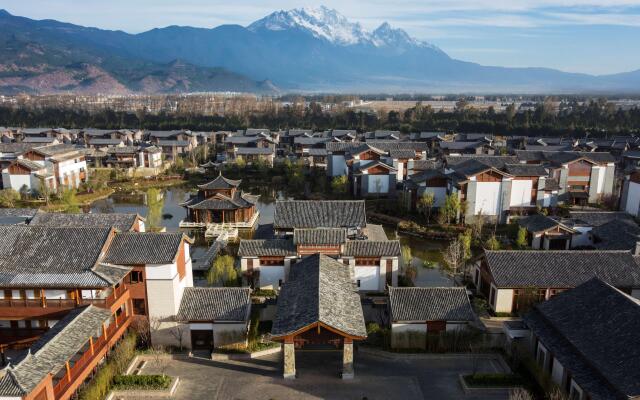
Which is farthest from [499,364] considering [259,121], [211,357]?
[259,121]

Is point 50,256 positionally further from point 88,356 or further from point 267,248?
point 267,248

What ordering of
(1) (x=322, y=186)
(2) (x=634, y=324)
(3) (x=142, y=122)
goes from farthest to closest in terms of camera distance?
(3) (x=142, y=122) < (1) (x=322, y=186) < (2) (x=634, y=324)

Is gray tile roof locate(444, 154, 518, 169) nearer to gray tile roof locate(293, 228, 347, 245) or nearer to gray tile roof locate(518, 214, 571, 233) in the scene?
gray tile roof locate(518, 214, 571, 233)

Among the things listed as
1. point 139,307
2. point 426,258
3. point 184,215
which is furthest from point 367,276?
point 184,215

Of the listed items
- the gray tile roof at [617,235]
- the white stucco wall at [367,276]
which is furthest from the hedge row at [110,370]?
the gray tile roof at [617,235]

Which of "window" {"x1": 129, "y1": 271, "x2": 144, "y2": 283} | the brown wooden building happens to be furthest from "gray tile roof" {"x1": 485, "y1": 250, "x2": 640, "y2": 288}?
the brown wooden building

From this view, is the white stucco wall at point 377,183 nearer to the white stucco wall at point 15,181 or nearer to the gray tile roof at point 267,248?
the gray tile roof at point 267,248

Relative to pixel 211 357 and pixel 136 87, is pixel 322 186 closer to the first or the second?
pixel 211 357
